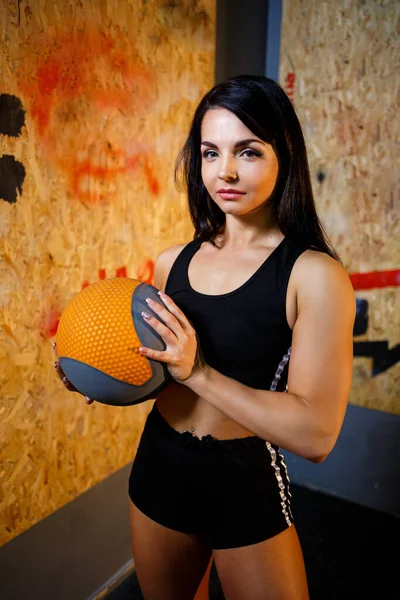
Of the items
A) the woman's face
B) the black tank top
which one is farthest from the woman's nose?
the black tank top

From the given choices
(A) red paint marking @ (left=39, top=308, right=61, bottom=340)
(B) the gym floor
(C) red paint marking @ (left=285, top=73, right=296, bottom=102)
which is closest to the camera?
(A) red paint marking @ (left=39, top=308, right=61, bottom=340)

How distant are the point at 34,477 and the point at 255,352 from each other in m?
1.03

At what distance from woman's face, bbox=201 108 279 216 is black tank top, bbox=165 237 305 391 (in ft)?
0.46

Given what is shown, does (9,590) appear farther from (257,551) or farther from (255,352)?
(255,352)

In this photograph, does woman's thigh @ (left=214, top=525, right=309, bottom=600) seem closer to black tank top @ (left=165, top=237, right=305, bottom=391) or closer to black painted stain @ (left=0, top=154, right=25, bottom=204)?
black tank top @ (left=165, top=237, right=305, bottom=391)

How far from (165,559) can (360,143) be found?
7.23 feet

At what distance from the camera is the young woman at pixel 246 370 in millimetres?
1040

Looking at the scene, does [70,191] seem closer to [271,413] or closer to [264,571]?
[271,413]

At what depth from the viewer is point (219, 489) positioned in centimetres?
114

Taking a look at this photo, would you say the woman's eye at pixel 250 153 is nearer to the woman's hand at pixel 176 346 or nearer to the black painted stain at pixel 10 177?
the woman's hand at pixel 176 346

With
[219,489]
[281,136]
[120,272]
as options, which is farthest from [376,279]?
[219,489]

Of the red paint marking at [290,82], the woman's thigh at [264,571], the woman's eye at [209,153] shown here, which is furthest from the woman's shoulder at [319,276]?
the red paint marking at [290,82]

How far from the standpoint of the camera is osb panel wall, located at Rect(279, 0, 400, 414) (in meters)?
2.56

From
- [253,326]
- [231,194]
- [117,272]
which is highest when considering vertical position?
[231,194]
